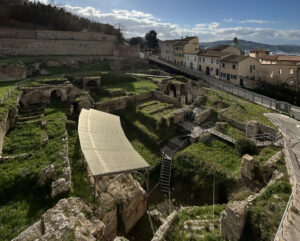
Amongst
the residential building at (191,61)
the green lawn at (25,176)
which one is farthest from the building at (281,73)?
the green lawn at (25,176)

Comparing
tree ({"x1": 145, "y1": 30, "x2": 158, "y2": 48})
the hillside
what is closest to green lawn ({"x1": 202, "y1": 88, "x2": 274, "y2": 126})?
the hillside

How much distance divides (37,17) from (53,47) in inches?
563

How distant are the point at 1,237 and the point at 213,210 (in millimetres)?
10974

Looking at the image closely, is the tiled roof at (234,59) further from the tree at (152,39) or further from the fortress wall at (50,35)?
the tree at (152,39)

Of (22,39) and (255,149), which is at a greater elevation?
(22,39)

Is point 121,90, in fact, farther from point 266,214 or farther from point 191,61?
point 191,61

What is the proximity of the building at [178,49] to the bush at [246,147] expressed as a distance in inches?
1466

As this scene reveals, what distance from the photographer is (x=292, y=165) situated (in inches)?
450

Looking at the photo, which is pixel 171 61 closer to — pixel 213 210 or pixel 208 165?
pixel 208 165

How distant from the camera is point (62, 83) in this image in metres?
26.7

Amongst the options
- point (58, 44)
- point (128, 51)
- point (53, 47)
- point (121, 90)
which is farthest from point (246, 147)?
point (128, 51)

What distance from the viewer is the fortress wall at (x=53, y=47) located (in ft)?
122

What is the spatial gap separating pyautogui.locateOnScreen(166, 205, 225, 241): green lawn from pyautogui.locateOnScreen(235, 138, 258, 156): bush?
5.73 meters

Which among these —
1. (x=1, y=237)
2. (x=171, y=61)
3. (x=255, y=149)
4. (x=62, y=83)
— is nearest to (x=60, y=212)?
(x=1, y=237)
